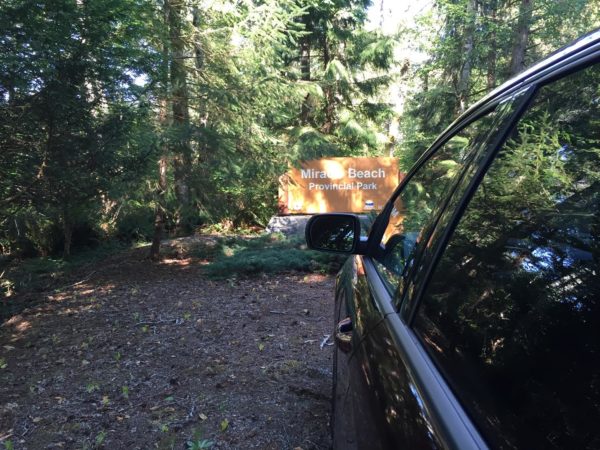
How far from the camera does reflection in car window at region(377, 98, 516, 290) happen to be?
5.65 feet

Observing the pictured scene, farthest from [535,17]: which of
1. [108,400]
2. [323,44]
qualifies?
[108,400]

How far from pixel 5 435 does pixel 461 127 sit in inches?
139

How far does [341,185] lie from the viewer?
1177 centimetres

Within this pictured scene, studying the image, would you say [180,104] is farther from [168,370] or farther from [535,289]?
[535,289]

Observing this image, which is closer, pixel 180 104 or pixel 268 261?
pixel 268 261

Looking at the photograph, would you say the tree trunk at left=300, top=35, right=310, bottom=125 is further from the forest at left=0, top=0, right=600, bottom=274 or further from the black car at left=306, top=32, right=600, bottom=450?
the black car at left=306, top=32, right=600, bottom=450

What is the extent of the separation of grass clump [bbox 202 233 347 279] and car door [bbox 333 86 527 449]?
532 cm

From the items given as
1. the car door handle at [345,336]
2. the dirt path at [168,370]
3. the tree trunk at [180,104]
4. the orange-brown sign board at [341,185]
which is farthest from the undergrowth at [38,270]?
the car door handle at [345,336]

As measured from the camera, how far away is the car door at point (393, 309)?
1.17 m

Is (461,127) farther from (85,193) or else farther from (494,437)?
(85,193)

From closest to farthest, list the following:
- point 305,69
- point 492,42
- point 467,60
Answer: point 467,60, point 492,42, point 305,69

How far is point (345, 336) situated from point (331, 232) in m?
0.91

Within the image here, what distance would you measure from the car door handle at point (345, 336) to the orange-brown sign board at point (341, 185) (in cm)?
931

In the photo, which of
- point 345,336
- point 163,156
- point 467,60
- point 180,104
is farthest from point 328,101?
point 345,336
